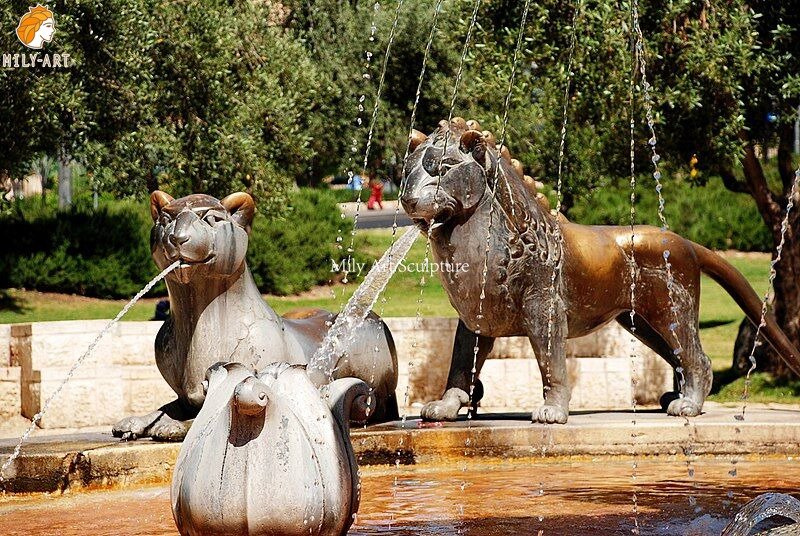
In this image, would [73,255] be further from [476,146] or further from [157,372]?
[476,146]

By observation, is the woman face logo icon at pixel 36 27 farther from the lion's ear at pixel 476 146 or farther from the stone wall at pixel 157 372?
the lion's ear at pixel 476 146

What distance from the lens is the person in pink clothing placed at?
38.0 meters

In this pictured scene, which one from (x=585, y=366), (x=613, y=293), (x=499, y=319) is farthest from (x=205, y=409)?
(x=585, y=366)

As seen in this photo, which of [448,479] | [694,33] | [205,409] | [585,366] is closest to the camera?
[205,409]

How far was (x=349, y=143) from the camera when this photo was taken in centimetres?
3112

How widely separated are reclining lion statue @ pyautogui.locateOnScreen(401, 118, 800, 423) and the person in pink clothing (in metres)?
28.0

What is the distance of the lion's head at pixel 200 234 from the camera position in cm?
732

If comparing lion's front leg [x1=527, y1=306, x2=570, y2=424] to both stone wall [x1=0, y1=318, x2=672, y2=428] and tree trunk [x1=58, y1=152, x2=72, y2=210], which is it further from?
tree trunk [x1=58, y1=152, x2=72, y2=210]

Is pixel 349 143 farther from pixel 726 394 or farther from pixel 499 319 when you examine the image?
pixel 499 319

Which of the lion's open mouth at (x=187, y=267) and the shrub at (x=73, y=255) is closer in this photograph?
the lion's open mouth at (x=187, y=267)

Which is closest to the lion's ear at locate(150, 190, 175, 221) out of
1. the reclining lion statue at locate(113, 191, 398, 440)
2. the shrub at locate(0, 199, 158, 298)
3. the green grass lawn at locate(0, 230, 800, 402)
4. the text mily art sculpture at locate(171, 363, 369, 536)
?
the reclining lion statue at locate(113, 191, 398, 440)

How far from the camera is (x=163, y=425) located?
758 cm

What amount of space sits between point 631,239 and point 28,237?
13837 millimetres

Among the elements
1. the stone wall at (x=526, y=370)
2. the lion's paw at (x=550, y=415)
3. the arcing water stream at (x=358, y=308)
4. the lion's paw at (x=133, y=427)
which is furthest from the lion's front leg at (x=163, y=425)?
the stone wall at (x=526, y=370)
